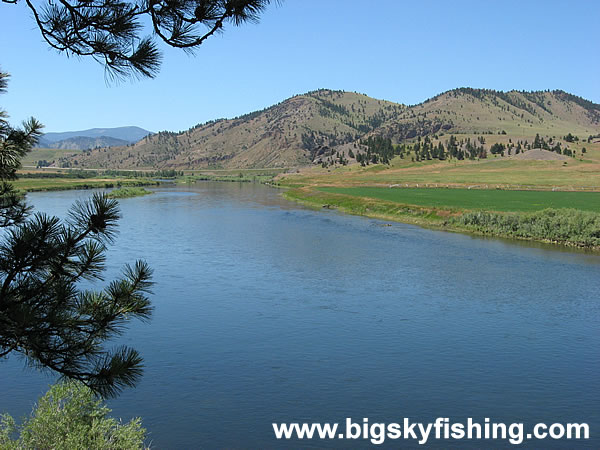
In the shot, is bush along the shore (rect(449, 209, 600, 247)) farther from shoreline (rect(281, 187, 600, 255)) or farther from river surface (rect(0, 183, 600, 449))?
river surface (rect(0, 183, 600, 449))

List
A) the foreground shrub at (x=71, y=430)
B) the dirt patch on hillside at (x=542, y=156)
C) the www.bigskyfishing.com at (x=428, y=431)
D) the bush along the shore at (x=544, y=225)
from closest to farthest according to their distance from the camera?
the foreground shrub at (x=71, y=430) → the www.bigskyfishing.com at (x=428, y=431) → the bush along the shore at (x=544, y=225) → the dirt patch on hillside at (x=542, y=156)

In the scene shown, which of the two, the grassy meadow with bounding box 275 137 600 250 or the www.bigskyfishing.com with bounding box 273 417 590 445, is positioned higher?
the grassy meadow with bounding box 275 137 600 250

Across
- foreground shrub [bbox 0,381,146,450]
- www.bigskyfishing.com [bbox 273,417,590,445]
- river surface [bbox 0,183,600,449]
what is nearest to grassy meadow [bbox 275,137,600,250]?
river surface [bbox 0,183,600,449]

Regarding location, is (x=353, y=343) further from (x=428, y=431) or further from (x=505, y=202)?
(x=505, y=202)

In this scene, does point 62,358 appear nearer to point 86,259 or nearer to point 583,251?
point 86,259

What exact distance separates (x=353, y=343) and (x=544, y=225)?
31.2 meters

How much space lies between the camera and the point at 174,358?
61.4 ft

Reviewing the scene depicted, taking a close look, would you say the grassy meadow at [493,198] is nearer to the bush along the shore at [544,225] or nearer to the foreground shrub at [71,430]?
the bush along the shore at [544,225]

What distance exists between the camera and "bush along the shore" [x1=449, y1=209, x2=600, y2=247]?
4236cm

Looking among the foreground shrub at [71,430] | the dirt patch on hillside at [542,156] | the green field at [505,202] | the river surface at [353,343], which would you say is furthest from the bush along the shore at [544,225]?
the dirt patch on hillside at [542,156]

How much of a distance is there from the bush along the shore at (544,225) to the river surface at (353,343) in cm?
604

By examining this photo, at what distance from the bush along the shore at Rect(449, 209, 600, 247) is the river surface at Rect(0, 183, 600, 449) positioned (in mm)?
6040

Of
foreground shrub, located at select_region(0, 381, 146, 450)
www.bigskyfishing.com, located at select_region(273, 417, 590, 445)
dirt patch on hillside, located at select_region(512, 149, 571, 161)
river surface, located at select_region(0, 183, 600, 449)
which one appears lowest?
www.bigskyfishing.com, located at select_region(273, 417, 590, 445)

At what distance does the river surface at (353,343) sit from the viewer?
48.9ft
